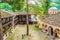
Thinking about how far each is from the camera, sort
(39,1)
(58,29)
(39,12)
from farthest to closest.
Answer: (39,1) → (39,12) → (58,29)

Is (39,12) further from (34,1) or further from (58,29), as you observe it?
(58,29)

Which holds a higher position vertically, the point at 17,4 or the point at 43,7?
the point at 17,4

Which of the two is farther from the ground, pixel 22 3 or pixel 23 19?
pixel 22 3

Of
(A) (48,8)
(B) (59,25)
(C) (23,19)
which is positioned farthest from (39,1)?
(B) (59,25)

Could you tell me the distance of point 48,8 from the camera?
1241 inches

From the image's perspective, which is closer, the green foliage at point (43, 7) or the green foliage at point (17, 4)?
the green foliage at point (43, 7)

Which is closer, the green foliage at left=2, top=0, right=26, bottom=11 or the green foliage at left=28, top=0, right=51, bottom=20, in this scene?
the green foliage at left=28, top=0, right=51, bottom=20

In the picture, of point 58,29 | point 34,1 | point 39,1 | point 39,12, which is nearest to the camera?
point 58,29

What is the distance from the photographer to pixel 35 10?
3031cm

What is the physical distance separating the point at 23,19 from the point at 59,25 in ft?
47.6

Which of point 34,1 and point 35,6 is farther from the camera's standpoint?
point 34,1

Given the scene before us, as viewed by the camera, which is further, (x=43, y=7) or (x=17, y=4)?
(x=17, y=4)

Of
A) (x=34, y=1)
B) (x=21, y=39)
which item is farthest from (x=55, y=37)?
(x=34, y=1)

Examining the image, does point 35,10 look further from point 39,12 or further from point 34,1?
point 34,1
